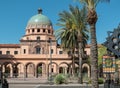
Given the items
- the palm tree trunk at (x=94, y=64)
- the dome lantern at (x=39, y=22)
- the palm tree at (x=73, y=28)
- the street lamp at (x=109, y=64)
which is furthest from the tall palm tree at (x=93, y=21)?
the dome lantern at (x=39, y=22)

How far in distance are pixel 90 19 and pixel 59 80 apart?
2123 centimetres

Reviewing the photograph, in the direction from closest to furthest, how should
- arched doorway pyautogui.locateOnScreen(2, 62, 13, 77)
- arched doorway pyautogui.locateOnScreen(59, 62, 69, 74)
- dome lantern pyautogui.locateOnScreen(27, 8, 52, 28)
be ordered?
arched doorway pyautogui.locateOnScreen(2, 62, 13, 77) → arched doorway pyautogui.locateOnScreen(59, 62, 69, 74) → dome lantern pyautogui.locateOnScreen(27, 8, 52, 28)

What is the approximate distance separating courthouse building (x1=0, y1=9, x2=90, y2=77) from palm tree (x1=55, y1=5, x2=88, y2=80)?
1989cm

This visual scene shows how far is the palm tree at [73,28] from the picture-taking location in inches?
1845

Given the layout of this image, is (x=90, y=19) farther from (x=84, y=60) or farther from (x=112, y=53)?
(x=84, y=60)

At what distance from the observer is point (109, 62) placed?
977 inches

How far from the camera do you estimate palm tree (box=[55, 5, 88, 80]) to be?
154ft

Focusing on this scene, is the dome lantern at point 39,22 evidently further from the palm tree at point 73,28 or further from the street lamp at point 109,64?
the street lamp at point 109,64

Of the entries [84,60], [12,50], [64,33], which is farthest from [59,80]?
[12,50]

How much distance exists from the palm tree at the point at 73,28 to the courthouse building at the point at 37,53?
65.3 feet

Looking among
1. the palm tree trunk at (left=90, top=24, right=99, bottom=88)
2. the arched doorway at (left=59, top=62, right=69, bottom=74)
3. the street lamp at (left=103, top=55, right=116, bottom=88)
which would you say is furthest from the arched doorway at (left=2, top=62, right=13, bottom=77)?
the palm tree trunk at (left=90, top=24, right=99, bottom=88)

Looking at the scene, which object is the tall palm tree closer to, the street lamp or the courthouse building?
the street lamp

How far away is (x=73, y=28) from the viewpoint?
51188mm

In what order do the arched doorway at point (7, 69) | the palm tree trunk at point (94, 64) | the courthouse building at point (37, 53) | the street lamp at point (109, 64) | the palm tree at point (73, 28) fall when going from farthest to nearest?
the courthouse building at point (37, 53), the arched doorway at point (7, 69), the palm tree at point (73, 28), the street lamp at point (109, 64), the palm tree trunk at point (94, 64)
